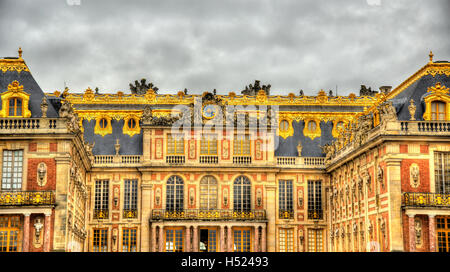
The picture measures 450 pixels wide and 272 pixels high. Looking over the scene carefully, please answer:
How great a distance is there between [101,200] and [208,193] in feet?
26.0

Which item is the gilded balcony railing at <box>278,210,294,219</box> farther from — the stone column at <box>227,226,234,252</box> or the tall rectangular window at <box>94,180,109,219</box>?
the tall rectangular window at <box>94,180,109,219</box>

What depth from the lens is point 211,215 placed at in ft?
170

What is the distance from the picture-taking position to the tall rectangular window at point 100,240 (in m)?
51.8

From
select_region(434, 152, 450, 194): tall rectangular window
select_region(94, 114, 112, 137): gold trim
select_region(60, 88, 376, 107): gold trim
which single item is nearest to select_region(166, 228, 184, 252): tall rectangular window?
select_region(94, 114, 112, 137): gold trim

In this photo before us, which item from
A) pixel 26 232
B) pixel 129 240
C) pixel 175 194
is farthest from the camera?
pixel 175 194

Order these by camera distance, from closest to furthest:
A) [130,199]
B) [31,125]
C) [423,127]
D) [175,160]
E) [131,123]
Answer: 1. [31,125]
2. [423,127]
3. [130,199]
4. [175,160]
5. [131,123]

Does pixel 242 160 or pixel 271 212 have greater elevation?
pixel 242 160

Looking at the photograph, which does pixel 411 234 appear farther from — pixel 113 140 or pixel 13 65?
pixel 113 140

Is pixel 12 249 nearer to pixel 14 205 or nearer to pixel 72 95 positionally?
pixel 14 205

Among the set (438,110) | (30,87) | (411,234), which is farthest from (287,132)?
(30,87)

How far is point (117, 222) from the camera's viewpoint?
172ft
